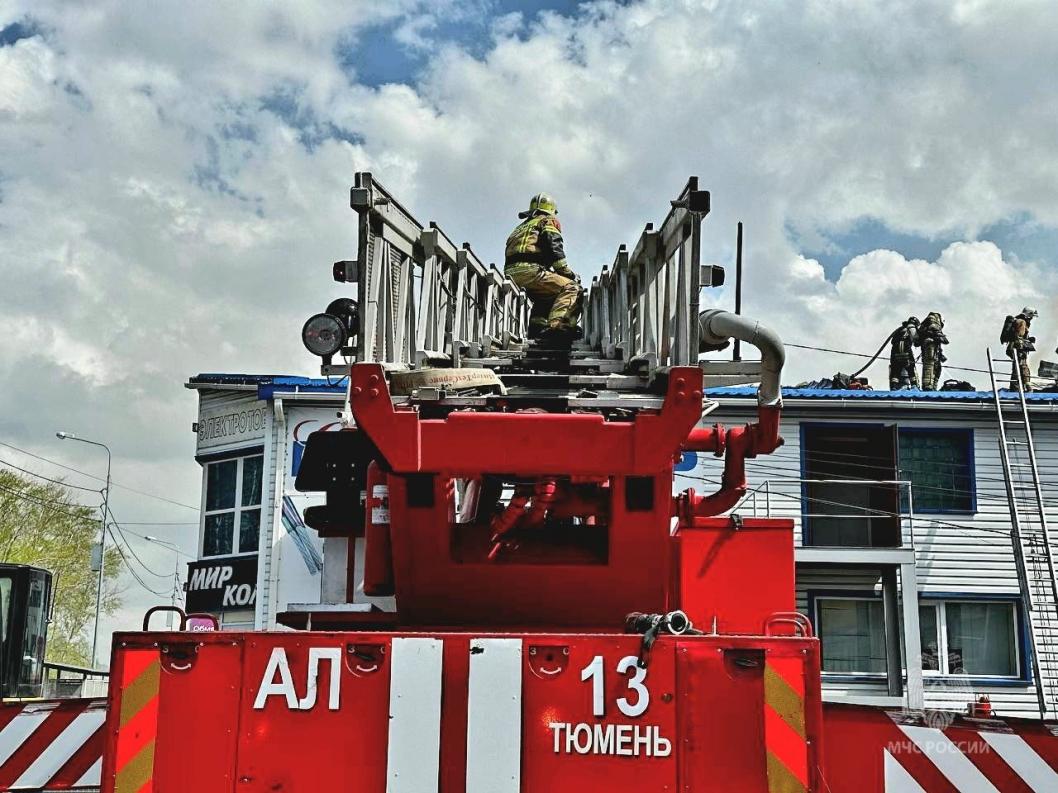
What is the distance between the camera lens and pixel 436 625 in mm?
6059

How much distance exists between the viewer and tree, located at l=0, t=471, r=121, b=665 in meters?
41.5

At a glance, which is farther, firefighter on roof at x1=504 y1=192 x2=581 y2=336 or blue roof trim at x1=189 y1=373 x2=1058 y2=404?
blue roof trim at x1=189 y1=373 x2=1058 y2=404

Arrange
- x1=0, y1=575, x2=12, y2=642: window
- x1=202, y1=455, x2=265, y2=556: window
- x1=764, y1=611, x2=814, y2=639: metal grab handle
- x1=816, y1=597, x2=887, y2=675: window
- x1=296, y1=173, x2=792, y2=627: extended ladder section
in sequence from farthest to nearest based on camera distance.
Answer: x1=202, y1=455, x2=265, y2=556: window, x1=816, y1=597, x2=887, y2=675: window, x1=0, y1=575, x2=12, y2=642: window, x1=296, y1=173, x2=792, y2=627: extended ladder section, x1=764, y1=611, x2=814, y2=639: metal grab handle

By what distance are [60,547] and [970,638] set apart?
32905mm

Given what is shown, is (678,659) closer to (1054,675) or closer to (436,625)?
(436,625)

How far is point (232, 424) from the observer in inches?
850

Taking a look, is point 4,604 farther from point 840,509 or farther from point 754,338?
point 840,509

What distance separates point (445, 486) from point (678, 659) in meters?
1.70

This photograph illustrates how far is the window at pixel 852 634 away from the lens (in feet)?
66.2

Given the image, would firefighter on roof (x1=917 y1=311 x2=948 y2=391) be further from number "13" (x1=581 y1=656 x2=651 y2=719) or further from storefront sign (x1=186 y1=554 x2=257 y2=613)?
number "13" (x1=581 y1=656 x2=651 y2=719)

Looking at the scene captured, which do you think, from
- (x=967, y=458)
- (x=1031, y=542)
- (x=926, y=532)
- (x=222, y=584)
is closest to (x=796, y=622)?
(x=1031, y=542)

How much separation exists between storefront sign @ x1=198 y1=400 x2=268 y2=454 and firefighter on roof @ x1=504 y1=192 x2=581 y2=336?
12080mm

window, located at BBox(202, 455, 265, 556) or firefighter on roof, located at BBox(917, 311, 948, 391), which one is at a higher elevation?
firefighter on roof, located at BBox(917, 311, 948, 391)

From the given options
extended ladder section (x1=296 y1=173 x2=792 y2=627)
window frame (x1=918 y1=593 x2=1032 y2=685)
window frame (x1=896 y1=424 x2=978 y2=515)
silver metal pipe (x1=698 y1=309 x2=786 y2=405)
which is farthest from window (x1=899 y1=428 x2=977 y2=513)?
silver metal pipe (x1=698 y1=309 x2=786 y2=405)
